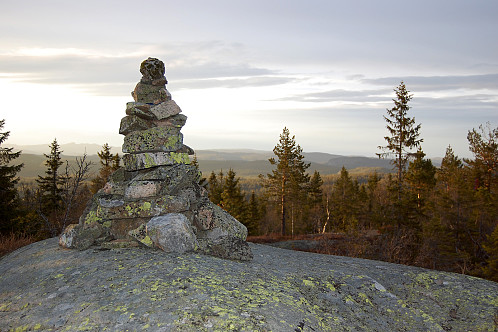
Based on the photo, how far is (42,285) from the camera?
719cm

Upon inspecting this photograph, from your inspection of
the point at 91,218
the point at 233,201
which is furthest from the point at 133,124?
the point at 233,201

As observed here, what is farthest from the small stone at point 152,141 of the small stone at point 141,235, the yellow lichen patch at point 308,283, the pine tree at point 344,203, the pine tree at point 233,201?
the pine tree at point 344,203

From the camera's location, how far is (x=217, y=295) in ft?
21.1

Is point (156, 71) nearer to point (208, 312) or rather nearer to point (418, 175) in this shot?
point (208, 312)

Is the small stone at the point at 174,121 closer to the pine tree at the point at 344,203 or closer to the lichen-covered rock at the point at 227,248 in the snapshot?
the lichen-covered rock at the point at 227,248

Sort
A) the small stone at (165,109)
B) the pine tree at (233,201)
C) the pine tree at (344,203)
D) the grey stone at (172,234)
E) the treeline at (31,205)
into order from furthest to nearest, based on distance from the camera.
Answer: the pine tree at (344,203)
the pine tree at (233,201)
the treeline at (31,205)
the small stone at (165,109)
the grey stone at (172,234)

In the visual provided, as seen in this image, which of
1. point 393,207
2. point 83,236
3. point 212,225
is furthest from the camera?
point 393,207

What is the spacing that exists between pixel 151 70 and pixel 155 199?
4.07m

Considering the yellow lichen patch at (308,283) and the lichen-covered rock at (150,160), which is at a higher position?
the lichen-covered rock at (150,160)

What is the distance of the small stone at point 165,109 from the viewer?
424 inches

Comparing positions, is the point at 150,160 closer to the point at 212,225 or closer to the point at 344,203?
the point at 212,225

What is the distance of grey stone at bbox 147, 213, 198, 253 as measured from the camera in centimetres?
888

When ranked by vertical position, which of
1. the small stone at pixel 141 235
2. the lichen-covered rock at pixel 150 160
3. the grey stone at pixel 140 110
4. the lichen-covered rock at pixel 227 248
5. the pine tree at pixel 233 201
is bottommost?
the pine tree at pixel 233 201

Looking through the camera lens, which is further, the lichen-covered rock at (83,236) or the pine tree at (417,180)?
the pine tree at (417,180)
